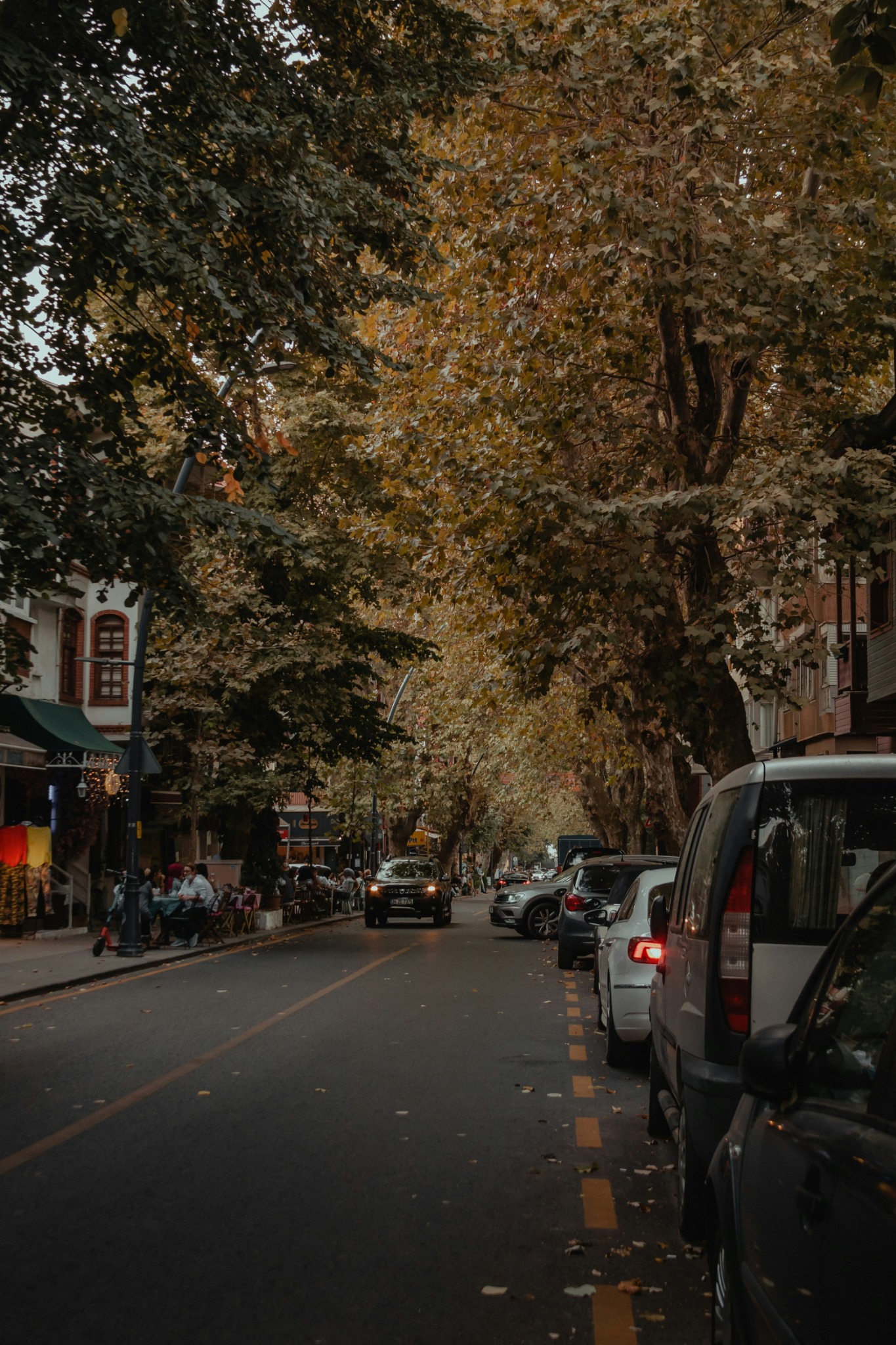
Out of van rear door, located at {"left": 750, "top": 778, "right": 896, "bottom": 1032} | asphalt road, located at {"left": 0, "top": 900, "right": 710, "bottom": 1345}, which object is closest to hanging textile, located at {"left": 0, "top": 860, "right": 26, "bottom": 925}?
asphalt road, located at {"left": 0, "top": 900, "right": 710, "bottom": 1345}

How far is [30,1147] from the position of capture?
311 inches

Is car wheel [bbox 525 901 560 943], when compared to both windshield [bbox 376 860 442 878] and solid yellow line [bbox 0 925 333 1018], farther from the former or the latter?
windshield [bbox 376 860 442 878]

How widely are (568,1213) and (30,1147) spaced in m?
3.18

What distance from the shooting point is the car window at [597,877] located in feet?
65.9

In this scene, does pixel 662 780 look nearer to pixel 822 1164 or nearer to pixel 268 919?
pixel 268 919

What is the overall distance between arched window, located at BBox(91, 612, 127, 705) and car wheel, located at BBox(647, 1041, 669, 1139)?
87.0ft

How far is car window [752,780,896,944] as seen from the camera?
551 centimetres

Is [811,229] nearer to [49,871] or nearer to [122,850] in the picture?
[49,871]

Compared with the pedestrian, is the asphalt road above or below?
above

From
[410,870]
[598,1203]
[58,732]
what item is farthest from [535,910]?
[598,1203]

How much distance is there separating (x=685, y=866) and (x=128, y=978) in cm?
1341

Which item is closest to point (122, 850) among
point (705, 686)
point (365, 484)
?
point (365, 484)

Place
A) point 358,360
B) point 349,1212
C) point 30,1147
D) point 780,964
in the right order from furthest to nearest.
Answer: point 358,360 → point 30,1147 → point 349,1212 → point 780,964

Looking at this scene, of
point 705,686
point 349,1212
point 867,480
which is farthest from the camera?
point 705,686
